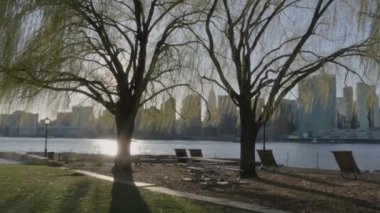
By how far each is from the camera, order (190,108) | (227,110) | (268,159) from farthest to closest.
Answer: (227,110)
(190,108)
(268,159)

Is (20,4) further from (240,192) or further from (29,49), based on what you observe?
(240,192)

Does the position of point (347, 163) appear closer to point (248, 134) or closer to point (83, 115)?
point (248, 134)

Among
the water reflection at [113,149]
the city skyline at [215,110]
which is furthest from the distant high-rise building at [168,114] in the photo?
the water reflection at [113,149]

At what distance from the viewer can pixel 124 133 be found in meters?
23.0

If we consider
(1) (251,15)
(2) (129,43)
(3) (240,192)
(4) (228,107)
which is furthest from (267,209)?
(4) (228,107)

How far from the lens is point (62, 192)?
1397 centimetres

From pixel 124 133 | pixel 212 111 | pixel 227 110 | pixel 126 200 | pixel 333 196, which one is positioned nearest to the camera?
pixel 126 200

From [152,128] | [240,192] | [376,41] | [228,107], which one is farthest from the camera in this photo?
[152,128]

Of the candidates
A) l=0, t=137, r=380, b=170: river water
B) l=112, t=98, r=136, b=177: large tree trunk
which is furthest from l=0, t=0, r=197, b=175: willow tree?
l=0, t=137, r=380, b=170: river water

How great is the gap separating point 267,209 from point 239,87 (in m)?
10.3

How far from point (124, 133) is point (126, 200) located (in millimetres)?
10696

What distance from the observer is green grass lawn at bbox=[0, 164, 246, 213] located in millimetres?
11164

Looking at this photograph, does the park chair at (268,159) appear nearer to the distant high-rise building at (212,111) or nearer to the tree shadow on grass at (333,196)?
the distant high-rise building at (212,111)

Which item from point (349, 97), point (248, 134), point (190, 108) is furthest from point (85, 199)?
point (349, 97)
